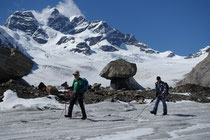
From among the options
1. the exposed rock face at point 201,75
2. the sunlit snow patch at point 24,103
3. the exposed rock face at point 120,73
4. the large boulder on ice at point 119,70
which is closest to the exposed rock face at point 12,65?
the sunlit snow patch at point 24,103

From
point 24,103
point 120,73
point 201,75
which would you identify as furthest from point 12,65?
point 201,75

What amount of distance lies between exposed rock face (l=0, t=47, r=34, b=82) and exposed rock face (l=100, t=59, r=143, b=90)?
10263 mm

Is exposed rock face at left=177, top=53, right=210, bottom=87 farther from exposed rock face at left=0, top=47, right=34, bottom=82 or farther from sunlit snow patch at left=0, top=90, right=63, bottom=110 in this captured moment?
exposed rock face at left=0, top=47, right=34, bottom=82

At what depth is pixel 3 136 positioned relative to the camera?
6.32 metres

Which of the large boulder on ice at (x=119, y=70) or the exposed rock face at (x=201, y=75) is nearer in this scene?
the exposed rock face at (x=201, y=75)

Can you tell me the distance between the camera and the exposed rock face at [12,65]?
54.2ft

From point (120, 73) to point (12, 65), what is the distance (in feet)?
41.1

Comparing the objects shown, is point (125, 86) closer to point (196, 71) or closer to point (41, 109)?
point (196, 71)

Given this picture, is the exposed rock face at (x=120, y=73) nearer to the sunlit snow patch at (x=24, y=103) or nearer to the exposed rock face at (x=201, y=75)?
the exposed rock face at (x=201, y=75)

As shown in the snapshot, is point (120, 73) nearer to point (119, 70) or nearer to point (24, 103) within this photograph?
point (119, 70)

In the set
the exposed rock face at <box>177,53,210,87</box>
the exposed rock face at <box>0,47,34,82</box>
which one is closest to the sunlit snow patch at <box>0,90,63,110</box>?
the exposed rock face at <box>0,47,34,82</box>

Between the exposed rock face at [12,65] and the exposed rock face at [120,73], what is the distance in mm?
10263

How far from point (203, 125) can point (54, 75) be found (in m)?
109

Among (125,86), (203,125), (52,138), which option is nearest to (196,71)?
(125,86)
